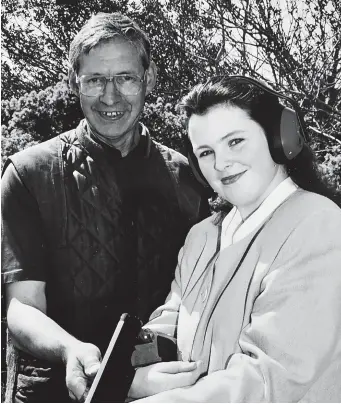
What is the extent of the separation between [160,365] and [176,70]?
1.00 m

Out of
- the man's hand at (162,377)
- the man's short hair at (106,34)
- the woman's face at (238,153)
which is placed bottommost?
the man's hand at (162,377)

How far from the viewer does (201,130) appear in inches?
53.6

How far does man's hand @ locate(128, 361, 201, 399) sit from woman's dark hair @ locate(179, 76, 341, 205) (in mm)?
550

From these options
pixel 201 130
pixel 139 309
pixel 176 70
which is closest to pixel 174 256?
pixel 139 309

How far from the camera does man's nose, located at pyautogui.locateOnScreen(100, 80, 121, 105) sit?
5.52 ft

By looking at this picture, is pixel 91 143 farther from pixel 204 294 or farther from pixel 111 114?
pixel 204 294

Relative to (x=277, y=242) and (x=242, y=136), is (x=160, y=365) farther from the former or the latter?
(x=242, y=136)

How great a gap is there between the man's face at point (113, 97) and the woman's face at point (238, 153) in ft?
1.33

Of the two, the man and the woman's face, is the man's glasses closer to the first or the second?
the man

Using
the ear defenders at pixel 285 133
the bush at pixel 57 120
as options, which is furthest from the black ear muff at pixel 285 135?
the bush at pixel 57 120

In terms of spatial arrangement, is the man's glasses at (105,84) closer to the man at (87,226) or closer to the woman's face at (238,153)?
the man at (87,226)

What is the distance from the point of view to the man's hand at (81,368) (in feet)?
4.45

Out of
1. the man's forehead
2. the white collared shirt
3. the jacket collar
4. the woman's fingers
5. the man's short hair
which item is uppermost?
the man's short hair

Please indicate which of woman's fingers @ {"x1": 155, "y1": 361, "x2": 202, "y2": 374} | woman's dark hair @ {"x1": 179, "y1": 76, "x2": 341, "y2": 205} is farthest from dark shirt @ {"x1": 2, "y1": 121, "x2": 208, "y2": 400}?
woman's dark hair @ {"x1": 179, "y1": 76, "x2": 341, "y2": 205}
